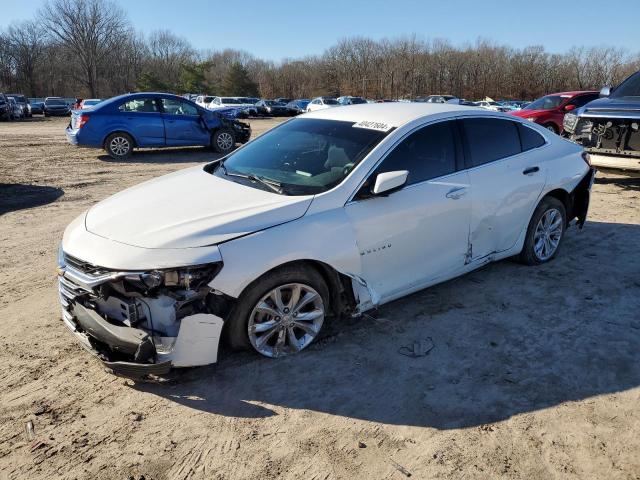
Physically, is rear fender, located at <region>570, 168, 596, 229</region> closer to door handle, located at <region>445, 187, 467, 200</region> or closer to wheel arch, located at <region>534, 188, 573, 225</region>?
wheel arch, located at <region>534, 188, 573, 225</region>

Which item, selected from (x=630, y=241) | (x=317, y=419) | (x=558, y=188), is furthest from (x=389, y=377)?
(x=630, y=241)

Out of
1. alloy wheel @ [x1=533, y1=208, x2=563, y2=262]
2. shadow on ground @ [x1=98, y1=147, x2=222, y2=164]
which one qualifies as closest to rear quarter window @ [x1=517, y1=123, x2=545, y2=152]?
alloy wheel @ [x1=533, y1=208, x2=563, y2=262]

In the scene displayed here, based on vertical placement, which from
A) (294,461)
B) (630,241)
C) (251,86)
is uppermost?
(251,86)

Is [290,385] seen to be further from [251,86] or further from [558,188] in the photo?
[251,86]

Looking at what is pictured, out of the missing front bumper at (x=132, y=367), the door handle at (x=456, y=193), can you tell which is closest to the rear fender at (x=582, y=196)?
the door handle at (x=456, y=193)

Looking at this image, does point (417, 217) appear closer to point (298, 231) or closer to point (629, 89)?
point (298, 231)

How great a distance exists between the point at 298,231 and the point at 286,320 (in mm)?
643

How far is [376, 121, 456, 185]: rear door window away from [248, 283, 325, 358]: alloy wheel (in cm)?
111

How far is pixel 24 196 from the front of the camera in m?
8.66

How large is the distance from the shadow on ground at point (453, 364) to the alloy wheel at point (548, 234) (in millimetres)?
624

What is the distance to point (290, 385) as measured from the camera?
324 centimetres

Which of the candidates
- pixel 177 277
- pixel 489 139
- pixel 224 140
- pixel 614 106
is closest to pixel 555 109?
pixel 614 106

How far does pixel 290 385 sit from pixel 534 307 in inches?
93.8

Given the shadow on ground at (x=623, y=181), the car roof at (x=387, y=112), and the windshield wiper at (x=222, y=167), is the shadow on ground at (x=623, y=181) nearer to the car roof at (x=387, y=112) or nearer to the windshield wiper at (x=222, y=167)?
the car roof at (x=387, y=112)
